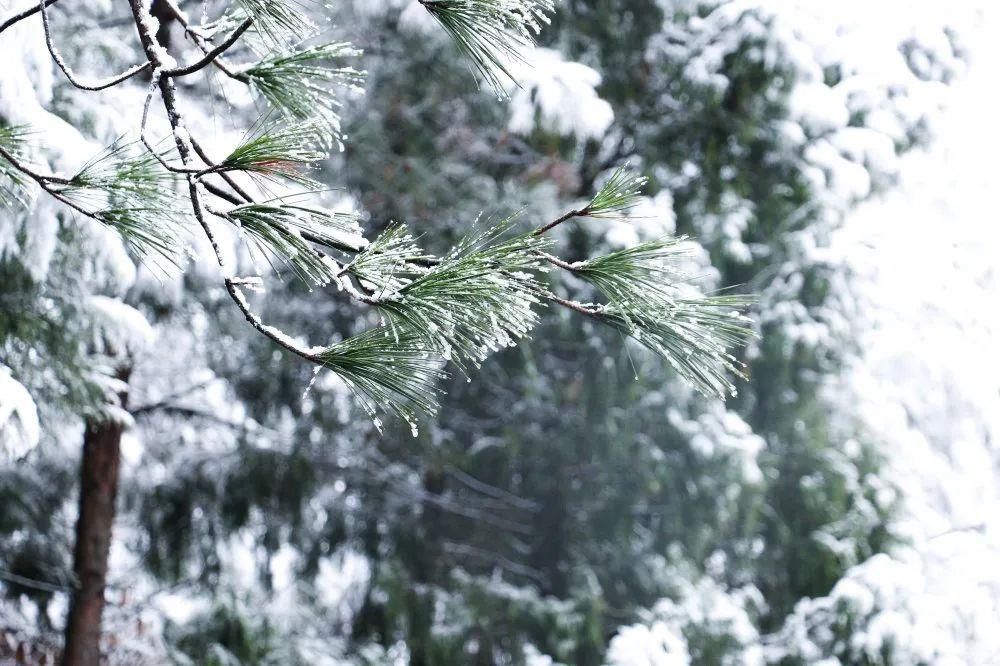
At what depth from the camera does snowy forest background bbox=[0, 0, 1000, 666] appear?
4668 millimetres

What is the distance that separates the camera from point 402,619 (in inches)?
209

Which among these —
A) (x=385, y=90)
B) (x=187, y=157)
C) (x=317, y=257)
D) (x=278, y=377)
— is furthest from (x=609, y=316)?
(x=385, y=90)

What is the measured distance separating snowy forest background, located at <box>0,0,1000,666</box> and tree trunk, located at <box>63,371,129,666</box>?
12cm

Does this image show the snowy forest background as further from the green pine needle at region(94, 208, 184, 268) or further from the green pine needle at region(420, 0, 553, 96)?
the green pine needle at region(94, 208, 184, 268)

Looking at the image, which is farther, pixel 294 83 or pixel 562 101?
pixel 562 101

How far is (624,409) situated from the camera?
5344 millimetres

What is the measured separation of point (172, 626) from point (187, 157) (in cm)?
356

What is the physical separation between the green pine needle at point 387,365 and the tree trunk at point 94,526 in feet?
8.93

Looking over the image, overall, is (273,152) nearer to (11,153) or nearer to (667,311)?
(11,153)

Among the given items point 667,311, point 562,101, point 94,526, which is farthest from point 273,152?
point 94,526

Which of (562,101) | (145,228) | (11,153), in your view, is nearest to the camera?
(145,228)

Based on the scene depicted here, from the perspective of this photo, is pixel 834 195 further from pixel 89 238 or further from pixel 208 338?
pixel 89 238

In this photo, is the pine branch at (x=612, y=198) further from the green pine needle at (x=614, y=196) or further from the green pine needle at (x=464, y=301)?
the green pine needle at (x=464, y=301)

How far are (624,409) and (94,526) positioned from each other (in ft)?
9.02
